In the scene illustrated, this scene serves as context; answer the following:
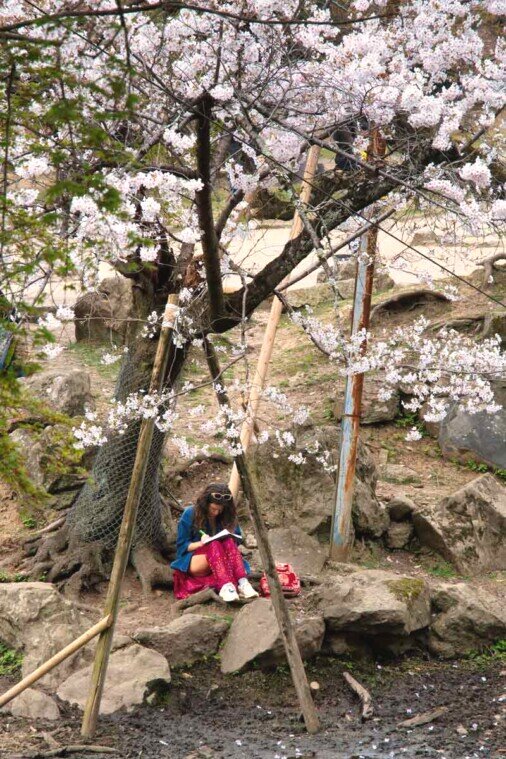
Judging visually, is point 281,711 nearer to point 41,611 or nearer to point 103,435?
point 41,611

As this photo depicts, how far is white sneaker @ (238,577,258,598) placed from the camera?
5.78 metres

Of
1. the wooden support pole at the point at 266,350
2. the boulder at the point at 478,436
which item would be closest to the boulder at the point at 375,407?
the boulder at the point at 478,436

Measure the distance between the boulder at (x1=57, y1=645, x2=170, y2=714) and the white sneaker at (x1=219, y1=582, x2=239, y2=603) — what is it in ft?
2.39

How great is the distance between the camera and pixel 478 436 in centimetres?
809

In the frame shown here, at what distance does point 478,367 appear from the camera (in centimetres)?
640

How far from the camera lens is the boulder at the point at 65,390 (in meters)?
7.85

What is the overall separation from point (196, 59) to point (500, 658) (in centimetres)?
390

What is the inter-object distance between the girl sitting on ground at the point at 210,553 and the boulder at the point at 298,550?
0.59 m

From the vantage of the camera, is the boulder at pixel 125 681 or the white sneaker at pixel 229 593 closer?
the boulder at pixel 125 681

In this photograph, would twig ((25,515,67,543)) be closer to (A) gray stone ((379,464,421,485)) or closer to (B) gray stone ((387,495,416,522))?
(B) gray stone ((387,495,416,522))

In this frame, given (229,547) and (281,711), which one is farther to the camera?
(229,547)

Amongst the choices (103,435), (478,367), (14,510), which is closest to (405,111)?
(478,367)

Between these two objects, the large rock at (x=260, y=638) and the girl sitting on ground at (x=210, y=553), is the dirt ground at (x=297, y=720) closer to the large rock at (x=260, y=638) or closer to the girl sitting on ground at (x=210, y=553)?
the large rock at (x=260, y=638)

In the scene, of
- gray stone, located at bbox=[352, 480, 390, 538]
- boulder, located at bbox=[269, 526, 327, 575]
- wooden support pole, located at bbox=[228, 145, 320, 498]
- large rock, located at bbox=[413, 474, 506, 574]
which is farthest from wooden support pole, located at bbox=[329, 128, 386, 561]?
large rock, located at bbox=[413, 474, 506, 574]
